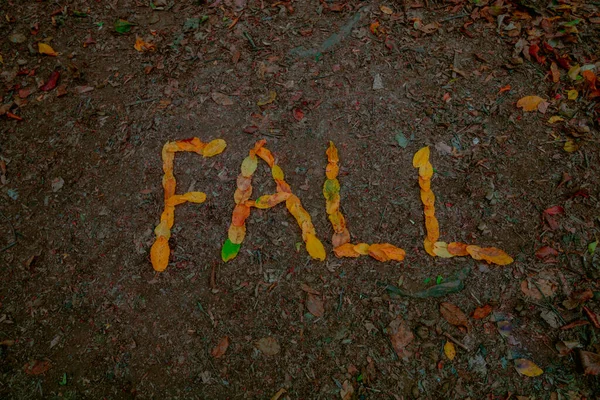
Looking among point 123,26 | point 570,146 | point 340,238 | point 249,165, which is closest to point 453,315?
point 340,238

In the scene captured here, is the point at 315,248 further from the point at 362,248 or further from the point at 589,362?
the point at 589,362

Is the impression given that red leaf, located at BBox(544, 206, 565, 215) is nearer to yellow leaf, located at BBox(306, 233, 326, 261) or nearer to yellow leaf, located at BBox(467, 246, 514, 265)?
yellow leaf, located at BBox(467, 246, 514, 265)

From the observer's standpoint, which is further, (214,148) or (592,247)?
(214,148)

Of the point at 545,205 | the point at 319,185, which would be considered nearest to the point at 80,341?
the point at 319,185

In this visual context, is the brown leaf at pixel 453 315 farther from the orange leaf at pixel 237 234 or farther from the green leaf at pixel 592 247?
the orange leaf at pixel 237 234

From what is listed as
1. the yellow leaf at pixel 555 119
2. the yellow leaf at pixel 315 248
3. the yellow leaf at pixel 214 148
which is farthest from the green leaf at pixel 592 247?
the yellow leaf at pixel 214 148

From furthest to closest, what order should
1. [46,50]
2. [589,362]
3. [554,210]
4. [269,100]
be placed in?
1. [46,50]
2. [269,100]
3. [554,210]
4. [589,362]

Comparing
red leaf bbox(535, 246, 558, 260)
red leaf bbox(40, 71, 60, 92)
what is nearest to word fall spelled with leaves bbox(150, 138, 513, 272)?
red leaf bbox(535, 246, 558, 260)
